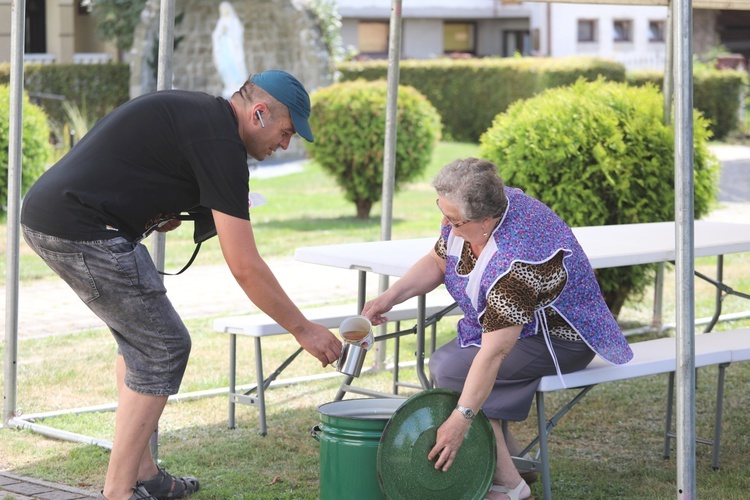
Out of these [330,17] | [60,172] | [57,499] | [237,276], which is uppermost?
[330,17]

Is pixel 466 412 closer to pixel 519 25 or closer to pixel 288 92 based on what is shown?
pixel 288 92

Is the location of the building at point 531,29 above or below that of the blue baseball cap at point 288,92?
above

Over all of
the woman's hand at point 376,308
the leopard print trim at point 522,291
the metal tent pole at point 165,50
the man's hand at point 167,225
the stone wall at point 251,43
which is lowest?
the woman's hand at point 376,308

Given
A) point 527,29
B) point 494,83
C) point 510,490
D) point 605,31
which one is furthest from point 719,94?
point 510,490

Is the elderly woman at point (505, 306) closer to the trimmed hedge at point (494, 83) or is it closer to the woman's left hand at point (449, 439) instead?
the woman's left hand at point (449, 439)

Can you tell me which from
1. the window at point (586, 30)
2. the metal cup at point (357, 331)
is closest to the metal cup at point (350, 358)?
the metal cup at point (357, 331)

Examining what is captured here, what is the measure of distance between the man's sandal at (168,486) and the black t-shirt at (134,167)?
0.96 metres

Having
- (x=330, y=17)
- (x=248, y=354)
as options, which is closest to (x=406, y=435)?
(x=248, y=354)

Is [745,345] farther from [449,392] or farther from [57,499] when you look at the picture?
[57,499]

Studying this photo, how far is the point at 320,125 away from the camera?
41.4 ft

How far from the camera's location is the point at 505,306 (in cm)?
353

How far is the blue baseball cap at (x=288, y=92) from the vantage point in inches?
134

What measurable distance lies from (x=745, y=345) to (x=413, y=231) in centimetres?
729

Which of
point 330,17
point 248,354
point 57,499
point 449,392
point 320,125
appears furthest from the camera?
point 330,17
